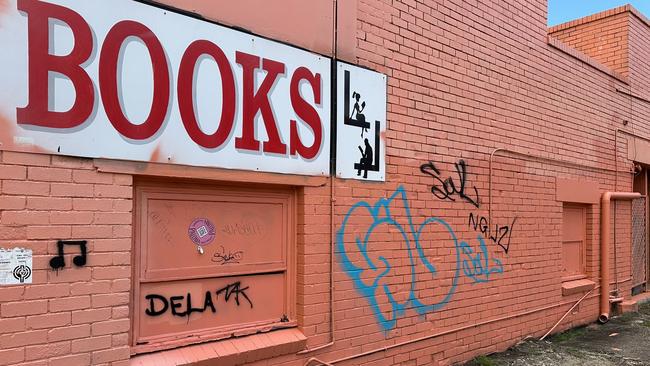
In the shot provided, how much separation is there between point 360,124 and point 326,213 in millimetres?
816

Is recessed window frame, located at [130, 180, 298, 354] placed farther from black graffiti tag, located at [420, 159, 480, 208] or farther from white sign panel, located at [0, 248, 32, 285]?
black graffiti tag, located at [420, 159, 480, 208]

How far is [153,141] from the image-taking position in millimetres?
3301

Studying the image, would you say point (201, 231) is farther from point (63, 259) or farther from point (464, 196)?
point (464, 196)

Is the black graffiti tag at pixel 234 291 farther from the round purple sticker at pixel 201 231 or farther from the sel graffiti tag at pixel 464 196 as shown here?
the sel graffiti tag at pixel 464 196

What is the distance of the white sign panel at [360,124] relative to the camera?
4387 mm

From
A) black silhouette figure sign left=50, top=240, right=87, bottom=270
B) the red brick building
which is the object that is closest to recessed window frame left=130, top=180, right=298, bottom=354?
the red brick building

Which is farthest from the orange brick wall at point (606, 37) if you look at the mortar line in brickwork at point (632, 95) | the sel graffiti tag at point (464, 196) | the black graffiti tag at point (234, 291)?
the black graffiti tag at point (234, 291)

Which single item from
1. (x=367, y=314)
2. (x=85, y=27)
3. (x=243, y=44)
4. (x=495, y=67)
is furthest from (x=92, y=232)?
(x=495, y=67)

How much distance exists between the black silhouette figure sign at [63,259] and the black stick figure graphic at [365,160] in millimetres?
2227

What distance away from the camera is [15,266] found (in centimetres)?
279

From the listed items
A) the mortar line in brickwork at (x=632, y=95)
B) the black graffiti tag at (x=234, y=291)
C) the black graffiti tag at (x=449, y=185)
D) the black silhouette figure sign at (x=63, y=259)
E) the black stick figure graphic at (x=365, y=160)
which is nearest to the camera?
the black silhouette figure sign at (x=63, y=259)

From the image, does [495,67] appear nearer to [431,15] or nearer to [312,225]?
[431,15]

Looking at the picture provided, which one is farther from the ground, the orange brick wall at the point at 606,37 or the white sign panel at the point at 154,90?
the orange brick wall at the point at 606,37

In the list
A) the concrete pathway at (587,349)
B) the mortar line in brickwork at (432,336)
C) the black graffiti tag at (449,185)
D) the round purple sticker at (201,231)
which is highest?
the black graffiti tag at (449,185)
